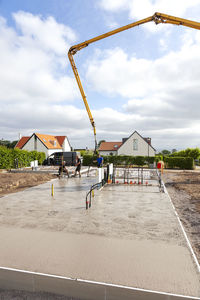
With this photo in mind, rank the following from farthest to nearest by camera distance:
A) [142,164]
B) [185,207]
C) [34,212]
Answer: [142,164], [185,207], [34,212]

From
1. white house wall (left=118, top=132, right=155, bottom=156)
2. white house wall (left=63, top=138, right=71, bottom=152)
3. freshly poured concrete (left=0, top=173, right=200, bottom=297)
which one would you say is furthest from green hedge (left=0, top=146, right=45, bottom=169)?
white house wall (left=63, top=138, right=71, bottom=152)

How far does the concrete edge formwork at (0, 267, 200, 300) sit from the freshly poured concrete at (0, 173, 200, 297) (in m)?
0.13

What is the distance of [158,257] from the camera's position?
424cm

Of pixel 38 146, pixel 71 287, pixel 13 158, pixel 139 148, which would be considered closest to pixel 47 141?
pixel 38 146

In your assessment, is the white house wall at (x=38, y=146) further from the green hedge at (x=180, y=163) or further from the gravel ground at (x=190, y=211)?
the gravel ground at (x=190, y=211)

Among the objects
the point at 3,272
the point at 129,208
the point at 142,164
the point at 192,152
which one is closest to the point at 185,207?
the point at 129,208

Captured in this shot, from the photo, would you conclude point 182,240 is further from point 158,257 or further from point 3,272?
point 3,272

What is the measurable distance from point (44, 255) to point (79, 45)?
17.1m

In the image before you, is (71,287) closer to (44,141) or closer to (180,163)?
(180,163)

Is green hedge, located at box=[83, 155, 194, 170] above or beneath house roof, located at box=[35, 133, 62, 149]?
beneath

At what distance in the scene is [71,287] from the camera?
3.41m

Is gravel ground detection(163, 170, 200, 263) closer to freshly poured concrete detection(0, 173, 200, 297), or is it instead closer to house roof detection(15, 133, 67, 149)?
freshly poured concrete detection(0, 173, 200, 297)

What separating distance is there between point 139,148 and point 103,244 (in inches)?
1561

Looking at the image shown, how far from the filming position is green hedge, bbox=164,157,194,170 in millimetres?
28609
